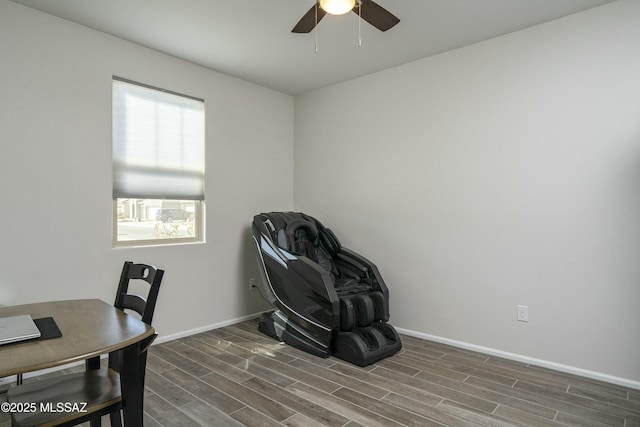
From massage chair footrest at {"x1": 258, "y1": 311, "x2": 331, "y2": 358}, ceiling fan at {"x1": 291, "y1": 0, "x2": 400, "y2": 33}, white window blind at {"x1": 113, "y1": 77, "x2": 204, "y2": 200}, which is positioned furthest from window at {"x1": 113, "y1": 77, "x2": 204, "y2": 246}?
ceiling fan at {"x1": 291, "y1": 0, "x2": 400, "y2": 33}

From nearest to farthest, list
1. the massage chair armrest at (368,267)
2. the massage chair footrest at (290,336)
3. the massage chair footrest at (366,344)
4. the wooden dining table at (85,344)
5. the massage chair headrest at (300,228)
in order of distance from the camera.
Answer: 1. the wooden dining table at (85,344)
2. the massage chair footrest at (366,344)
3. the massage chair footrest at (290,336)
4. the massage chair armrest at (368,267)
5. the massage chair headrest at (300,228)

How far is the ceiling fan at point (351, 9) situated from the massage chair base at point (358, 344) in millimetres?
2302

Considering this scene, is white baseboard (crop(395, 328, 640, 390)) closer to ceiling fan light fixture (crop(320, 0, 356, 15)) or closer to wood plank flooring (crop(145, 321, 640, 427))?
wood plank flooring (crop(145, 321, 640, 427))

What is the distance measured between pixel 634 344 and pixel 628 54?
6.62 feet

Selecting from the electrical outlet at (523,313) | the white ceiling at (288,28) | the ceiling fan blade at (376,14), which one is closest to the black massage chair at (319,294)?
the electrical outlet at (523,313)

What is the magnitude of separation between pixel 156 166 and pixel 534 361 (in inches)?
144

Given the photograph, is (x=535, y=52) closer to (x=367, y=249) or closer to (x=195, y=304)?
(x=367, y=249)

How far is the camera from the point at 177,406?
2.32 meters

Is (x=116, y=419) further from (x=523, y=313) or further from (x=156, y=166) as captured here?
(x=523, y=313)

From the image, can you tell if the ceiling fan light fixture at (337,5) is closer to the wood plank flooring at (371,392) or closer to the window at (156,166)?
the window at (156,166)

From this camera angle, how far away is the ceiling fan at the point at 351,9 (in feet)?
6.72

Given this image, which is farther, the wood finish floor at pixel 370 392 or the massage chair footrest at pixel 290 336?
the massage chair footrest at pixel 290 336

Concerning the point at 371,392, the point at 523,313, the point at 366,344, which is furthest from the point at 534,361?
the point at 371,392

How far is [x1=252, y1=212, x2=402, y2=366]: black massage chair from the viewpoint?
3.02 metres
